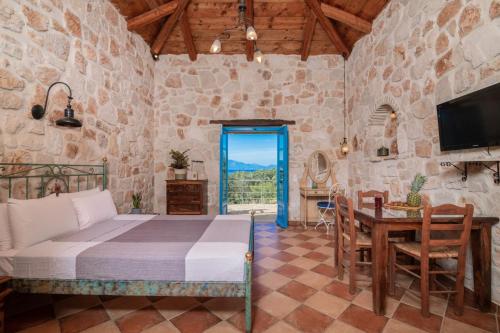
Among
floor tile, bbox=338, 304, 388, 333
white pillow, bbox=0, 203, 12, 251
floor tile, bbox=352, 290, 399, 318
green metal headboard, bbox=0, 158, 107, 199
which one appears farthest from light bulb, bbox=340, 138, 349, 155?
white pillow, bbox=0, 203, 12, 251

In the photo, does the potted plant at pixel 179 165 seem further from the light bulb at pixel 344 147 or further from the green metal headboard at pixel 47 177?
the light bulb at pixel 344 147

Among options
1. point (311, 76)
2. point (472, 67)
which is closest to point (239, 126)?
point (311, 76)

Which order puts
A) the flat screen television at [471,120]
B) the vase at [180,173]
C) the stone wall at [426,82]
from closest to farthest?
the flat screen television at [471,120], the stone wall at [426,82], the vase at [180,173]

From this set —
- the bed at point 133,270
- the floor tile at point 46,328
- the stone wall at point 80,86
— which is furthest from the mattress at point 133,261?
the stone wall at point 80,86

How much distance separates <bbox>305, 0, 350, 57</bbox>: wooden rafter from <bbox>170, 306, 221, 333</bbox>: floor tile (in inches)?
185

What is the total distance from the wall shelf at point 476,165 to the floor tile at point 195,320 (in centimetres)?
266

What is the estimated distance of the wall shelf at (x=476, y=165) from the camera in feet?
6.51

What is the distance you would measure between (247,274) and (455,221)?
185 cm

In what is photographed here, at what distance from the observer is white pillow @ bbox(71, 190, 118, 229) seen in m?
2.36

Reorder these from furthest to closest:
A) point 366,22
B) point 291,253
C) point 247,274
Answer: point 366,22 < point 291,253 < point 247,274

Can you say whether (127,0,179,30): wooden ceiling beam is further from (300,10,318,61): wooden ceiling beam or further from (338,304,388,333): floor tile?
(338,304,388,333): floor tile

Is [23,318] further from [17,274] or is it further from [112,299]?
[112,299]

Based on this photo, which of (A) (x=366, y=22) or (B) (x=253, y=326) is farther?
(A) (x=366, y=22)

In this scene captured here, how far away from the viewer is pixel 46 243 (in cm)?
181
